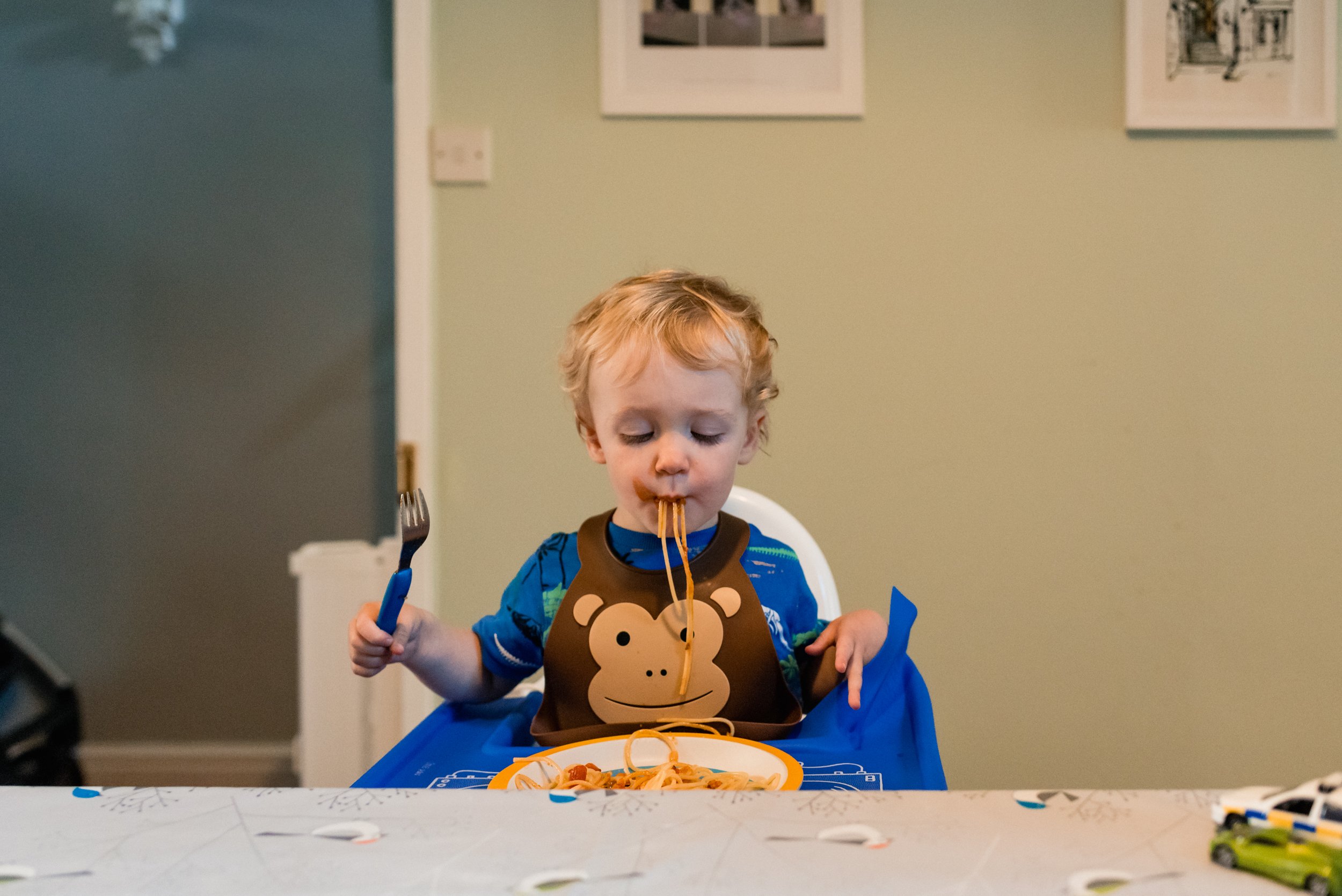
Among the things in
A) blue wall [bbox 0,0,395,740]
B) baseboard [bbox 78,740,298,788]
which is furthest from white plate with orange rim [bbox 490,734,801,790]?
baseboard [bbox 78,740,298,788]

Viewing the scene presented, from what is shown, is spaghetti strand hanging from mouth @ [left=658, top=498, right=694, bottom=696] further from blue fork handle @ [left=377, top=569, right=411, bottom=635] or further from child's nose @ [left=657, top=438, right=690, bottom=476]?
blue fork handle @ [left=377, top=569, right=411, bottom=635]

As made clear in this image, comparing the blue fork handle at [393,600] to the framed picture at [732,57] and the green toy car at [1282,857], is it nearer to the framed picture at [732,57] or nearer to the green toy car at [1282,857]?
the green toy car at [1282,857]

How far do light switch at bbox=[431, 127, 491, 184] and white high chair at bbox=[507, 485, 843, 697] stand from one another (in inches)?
36.8

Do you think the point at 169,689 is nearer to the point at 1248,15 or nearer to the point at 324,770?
the point at 324,770

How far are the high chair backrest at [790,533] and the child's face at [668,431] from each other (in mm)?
233

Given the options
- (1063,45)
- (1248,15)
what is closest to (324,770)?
(1063,45)

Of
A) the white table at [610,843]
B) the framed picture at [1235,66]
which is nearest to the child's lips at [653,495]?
the white table at [610,843]

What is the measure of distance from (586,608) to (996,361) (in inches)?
47.1

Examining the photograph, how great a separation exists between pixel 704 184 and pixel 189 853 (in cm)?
157

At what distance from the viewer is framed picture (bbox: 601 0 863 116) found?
1.75 meters

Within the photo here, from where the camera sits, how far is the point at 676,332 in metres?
0.84

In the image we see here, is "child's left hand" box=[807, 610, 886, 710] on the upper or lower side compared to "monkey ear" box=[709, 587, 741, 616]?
lower

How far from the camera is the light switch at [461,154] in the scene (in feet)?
5.79

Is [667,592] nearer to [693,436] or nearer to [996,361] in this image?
[693,436]
